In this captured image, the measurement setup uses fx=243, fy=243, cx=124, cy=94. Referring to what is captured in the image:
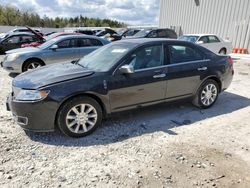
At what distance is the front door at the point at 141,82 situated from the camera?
410 cm

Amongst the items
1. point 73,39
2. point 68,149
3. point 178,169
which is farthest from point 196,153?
point 73,39

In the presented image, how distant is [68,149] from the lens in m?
3.60

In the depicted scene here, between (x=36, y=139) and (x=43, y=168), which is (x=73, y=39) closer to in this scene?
(x=36, y=139)

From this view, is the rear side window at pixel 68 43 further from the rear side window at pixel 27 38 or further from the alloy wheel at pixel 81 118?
the rear side window at pixel 27 38

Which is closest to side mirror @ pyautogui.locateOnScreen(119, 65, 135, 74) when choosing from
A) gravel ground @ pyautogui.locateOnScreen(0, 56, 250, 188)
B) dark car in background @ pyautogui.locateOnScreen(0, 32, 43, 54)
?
gravel ground @ pyautogui.locateOnScreen(0, 56, 250, 188)

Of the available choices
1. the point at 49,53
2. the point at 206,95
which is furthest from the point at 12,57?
the point at 206,95

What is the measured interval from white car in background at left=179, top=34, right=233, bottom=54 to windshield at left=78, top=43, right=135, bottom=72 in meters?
8.87

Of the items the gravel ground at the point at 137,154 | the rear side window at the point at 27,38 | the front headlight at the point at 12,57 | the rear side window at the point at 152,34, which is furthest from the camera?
the rear side window at the point at 152,34

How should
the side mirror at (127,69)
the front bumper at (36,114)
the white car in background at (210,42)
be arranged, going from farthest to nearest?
the white car in background at (210,42)
the side mirror at (127,69)
the front bumper at (36,114)

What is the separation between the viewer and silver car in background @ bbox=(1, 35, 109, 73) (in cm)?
806

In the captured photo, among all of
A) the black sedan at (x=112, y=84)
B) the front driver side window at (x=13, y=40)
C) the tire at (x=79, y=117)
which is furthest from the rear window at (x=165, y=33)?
the tire at (x=79, y=117)

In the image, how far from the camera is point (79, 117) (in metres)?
3.87

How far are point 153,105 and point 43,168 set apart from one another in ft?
7.53

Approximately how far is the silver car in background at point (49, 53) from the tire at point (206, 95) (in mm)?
4858
